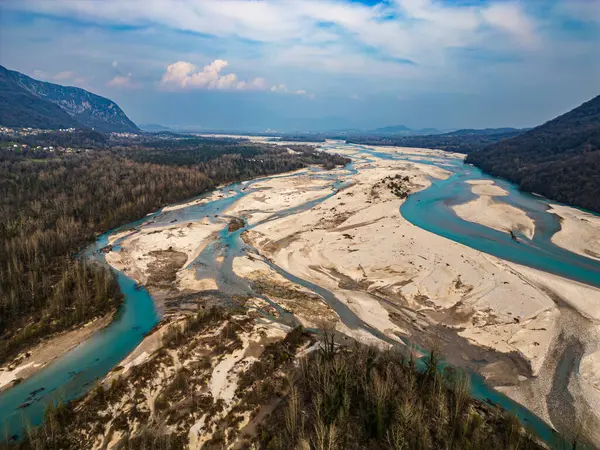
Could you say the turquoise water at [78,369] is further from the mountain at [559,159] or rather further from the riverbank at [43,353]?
the mountain at [559,159]

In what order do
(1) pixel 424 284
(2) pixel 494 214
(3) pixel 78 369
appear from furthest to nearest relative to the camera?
1. (2) pixel 494 214
2. (1) pixel 424 284
3. (3) pixel 78 369

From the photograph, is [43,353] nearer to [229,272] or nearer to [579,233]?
[229,272]

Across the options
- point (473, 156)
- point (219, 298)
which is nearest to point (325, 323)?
point (219, 298)

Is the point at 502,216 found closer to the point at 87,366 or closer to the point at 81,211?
the point at 87,366

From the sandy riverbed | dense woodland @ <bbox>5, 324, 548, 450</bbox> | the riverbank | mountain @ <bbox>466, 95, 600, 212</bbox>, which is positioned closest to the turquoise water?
the riverbank

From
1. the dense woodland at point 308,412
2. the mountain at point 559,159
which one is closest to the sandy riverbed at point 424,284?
the dense woodland at point 308,412

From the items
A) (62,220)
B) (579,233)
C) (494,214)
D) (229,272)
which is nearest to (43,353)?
(229,272)

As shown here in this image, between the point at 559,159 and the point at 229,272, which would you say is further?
the point at 559,159
